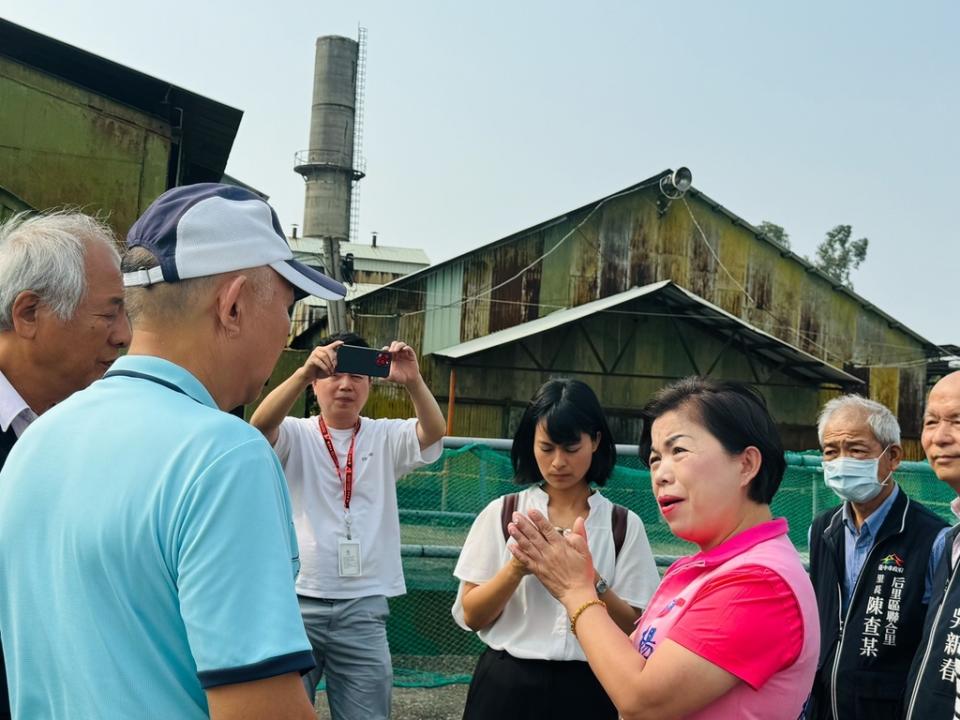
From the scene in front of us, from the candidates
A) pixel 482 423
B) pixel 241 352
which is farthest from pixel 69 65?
pixel 241 352

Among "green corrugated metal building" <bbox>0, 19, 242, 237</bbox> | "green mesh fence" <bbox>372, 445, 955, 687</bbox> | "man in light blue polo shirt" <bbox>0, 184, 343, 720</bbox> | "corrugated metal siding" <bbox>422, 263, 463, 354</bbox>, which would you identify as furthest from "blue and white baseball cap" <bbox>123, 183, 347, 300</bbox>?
"corrugated metal siding" <bbox>422, 263, 463, 354</bbox>

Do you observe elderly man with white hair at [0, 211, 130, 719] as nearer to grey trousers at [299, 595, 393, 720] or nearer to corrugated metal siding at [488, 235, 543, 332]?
grey trousers at [299, 595, 393, 720]

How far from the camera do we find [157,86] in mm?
12836

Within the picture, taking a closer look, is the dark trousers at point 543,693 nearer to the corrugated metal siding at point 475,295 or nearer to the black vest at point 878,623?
the black vest at point 878,623

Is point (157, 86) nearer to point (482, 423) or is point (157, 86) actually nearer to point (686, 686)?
point (482, 423)

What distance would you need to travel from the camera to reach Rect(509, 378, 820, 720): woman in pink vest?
1.85 m

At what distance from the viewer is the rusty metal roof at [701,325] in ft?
58.4

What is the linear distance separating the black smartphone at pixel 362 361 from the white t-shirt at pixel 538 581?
103 centimetres

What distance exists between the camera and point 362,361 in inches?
166

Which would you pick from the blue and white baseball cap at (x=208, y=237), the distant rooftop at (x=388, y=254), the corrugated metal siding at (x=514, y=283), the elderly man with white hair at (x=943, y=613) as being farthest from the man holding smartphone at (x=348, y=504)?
the distant rooftop at (x=388, y=254)

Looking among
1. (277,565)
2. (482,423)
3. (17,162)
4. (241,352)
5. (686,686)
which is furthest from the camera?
(482,423)

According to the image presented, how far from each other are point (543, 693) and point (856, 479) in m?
1.94

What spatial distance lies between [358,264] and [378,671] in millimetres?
36701

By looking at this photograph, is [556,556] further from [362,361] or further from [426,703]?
[426,703]
